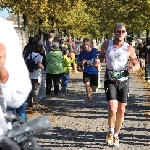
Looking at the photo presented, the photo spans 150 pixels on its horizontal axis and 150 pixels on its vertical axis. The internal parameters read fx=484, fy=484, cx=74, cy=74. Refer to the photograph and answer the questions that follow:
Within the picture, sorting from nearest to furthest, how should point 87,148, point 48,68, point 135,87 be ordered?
point 87,148
point 48,68
point 135,87

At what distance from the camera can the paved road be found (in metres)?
7.38

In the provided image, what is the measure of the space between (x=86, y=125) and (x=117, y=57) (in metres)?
2.29

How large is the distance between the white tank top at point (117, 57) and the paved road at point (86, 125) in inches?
46.8

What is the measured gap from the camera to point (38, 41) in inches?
425

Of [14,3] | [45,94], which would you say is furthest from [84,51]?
[14,3]

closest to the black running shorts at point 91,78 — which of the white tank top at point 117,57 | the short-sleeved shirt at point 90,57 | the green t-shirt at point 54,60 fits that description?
the short-sleeved shirt at point 90,57

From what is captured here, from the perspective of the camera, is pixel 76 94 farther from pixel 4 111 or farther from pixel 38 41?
pixel 4 111

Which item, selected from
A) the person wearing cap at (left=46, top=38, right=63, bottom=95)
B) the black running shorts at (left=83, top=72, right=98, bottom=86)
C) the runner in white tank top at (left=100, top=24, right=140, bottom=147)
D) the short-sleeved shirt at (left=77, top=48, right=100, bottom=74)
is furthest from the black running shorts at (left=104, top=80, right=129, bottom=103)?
the person wearing cap at (left=46, top=38, right=63, bottom=95)

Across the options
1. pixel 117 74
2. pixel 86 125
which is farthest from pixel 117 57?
pixel 86 125

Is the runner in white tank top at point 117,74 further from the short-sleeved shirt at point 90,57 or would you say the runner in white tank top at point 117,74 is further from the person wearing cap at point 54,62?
the person wearing cap at point 54,62

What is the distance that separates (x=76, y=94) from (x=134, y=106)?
3.21 meters

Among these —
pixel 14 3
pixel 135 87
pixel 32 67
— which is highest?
pixel 14 3

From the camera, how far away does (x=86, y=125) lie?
29.6 feet

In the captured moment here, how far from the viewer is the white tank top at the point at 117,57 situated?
23.3 ft
